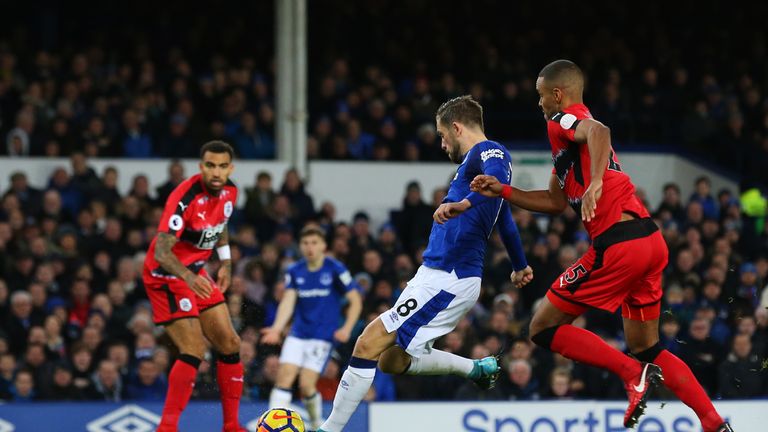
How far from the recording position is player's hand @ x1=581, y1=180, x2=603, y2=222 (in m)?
7.38

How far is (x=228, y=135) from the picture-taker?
1838 cm

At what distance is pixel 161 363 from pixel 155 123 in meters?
5.69

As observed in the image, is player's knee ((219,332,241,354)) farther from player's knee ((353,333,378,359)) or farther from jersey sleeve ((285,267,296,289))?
jersey sleeve ((285,267,296,289))

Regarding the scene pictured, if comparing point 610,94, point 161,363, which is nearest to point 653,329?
point 161,363

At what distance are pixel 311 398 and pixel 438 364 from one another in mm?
3866

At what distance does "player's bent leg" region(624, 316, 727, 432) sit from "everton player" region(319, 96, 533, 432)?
1.02 meters

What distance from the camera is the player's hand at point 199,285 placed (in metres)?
8.89

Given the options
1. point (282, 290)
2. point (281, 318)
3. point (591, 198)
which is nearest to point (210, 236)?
point (591, 198)

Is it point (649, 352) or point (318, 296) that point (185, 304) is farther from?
point (318, 296)

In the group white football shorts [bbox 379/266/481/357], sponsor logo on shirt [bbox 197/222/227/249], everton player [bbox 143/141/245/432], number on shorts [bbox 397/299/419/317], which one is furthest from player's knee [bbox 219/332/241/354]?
number on shorts [bbox 397/299/419/317]

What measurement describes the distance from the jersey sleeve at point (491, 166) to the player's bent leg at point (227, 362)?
2277mm

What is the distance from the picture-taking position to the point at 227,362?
933 cm

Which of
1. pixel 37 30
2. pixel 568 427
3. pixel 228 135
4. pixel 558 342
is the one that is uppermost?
pixel 37 30

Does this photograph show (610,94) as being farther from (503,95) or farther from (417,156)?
(417,156)
